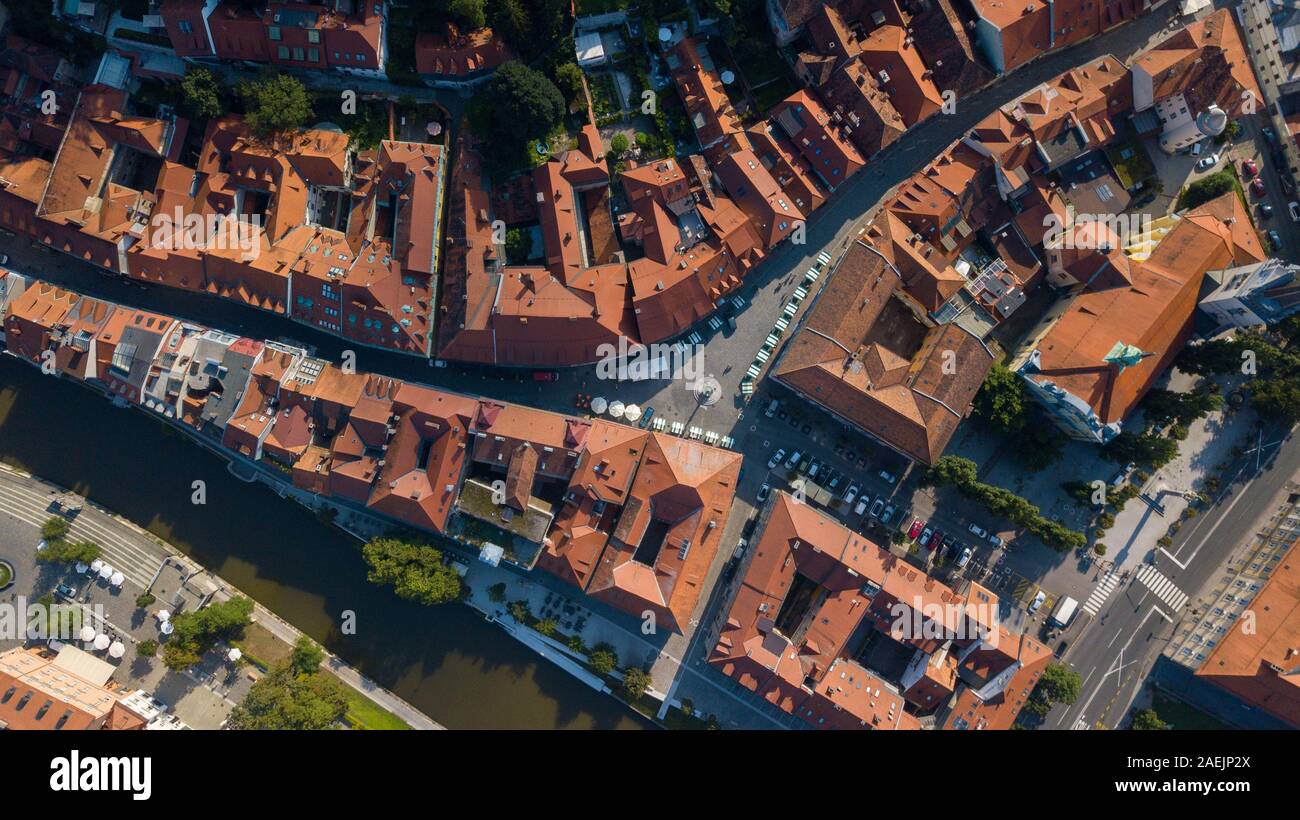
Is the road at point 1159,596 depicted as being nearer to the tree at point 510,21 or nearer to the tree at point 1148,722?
the tree at point 1148,722

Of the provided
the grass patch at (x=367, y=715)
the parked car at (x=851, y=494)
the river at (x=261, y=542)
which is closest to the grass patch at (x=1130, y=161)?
the parked car at (x=851, y=494)

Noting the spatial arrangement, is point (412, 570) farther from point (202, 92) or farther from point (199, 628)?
point (202, 92)

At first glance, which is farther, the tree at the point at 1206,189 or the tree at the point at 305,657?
the tree at the point at 305,657

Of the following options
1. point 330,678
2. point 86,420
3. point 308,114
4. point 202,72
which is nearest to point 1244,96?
point 308,114

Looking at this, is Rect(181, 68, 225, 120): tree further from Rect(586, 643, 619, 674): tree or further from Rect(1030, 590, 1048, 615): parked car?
Rect(1030, 590, 1048, 615): parked car

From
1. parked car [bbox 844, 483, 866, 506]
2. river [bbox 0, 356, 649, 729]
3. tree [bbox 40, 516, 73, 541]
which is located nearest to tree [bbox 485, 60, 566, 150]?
river [bbox 0, 356, 649, 729]

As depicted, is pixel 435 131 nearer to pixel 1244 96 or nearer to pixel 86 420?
pixel 86 420
